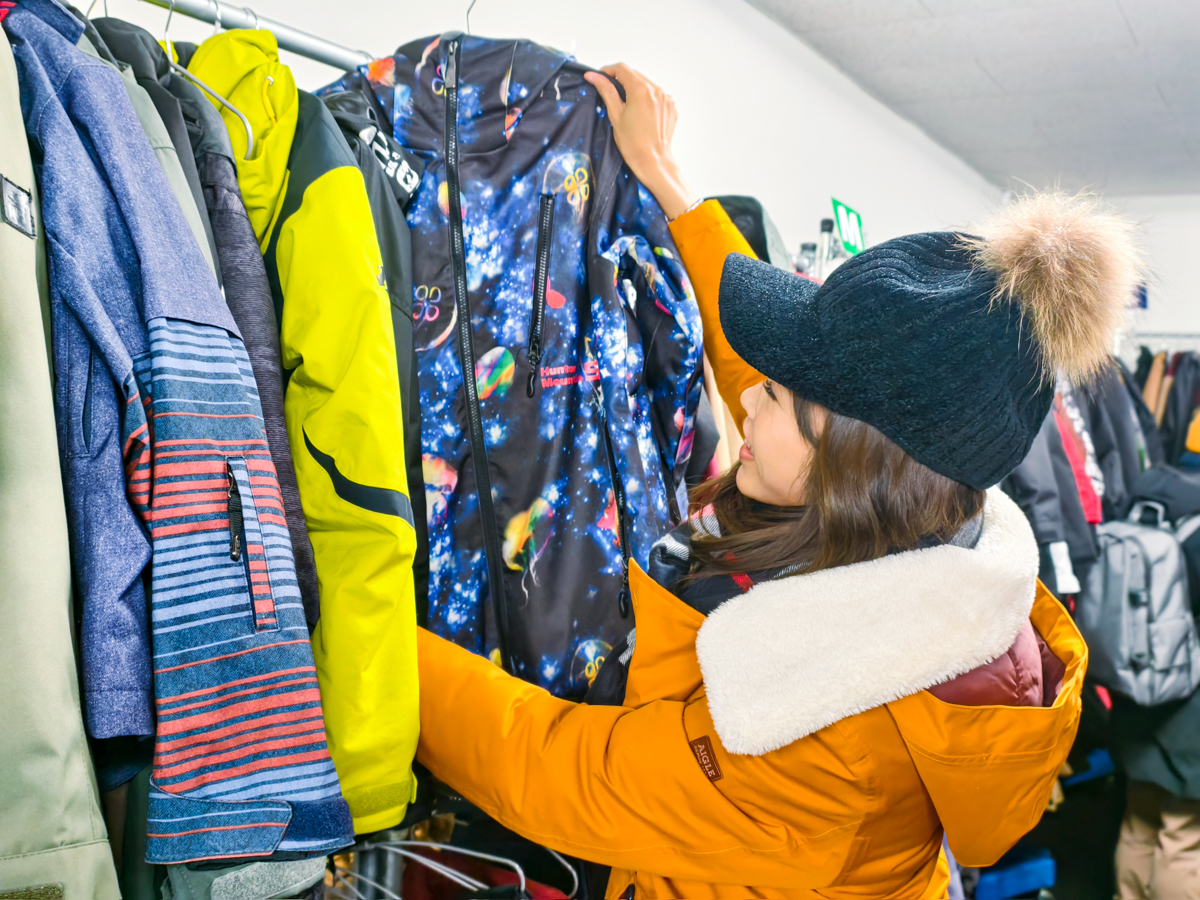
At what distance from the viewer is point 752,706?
0.86 meters

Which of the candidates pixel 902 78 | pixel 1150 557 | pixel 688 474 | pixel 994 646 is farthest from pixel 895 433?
pixel 902 78

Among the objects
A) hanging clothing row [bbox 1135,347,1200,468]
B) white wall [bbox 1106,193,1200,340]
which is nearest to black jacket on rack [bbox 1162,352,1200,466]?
hanging clothing row [bbox 1135,347,1200,468]

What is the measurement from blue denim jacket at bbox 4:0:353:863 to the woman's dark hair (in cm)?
56

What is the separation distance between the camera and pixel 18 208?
0.62 meters

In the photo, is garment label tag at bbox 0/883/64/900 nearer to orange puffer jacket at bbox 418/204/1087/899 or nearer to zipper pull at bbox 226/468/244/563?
zipper pull at bbox 226/468/244/563

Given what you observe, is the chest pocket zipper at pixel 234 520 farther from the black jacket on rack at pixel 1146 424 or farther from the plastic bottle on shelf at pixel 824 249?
the black jacket on rack at pixel 1146 424

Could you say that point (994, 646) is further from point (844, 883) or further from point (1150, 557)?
point (1150, 557)

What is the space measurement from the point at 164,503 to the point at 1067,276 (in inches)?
34.0

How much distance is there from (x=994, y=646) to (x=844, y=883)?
0.33m

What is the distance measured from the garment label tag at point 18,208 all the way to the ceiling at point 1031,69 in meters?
2.19

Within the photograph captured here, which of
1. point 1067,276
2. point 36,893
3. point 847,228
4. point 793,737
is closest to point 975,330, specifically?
point 1067,276

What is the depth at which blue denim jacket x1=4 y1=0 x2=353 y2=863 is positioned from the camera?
656mm

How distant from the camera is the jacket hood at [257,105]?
37.2 inches

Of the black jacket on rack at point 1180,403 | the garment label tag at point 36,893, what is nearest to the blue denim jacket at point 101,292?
the garment label tag at point 36,893
